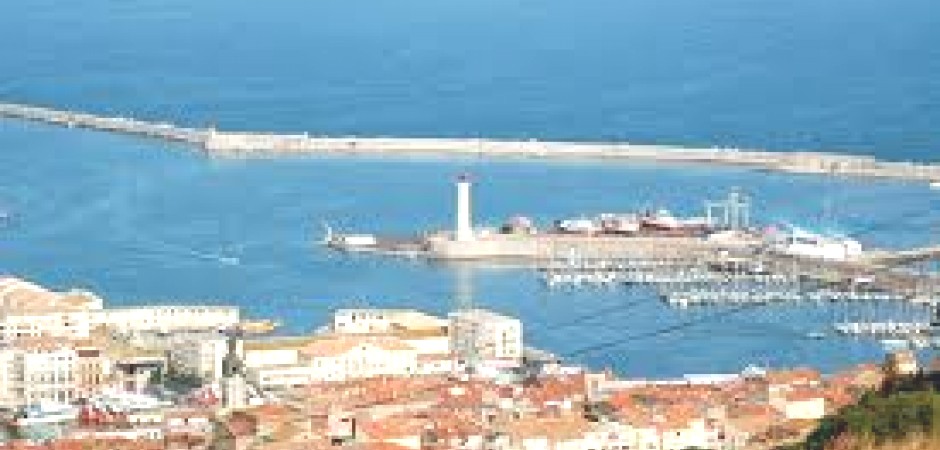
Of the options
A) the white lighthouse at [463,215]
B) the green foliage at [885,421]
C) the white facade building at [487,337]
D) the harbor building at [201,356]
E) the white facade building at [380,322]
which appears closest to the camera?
the green foliage at [885,421]

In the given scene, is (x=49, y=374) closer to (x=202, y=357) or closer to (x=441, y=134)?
(x=202, y=357)

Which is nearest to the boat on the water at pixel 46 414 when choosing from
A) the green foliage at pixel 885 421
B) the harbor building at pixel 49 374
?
the harbor building at pixel 49 374

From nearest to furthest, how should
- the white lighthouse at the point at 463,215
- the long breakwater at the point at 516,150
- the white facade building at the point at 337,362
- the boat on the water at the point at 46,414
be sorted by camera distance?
1. the boat on the water at the point at 46,414
2. the white facade building at the point at 337,362
3. the white lighthouse at the point at 463,215
4. the long breakwater at the point at 516,150

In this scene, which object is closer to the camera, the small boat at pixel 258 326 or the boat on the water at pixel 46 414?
the boat on the water at pixel 46 414

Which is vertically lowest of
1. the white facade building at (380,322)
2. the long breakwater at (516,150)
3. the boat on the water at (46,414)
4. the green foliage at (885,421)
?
the green foliage at (885,421)

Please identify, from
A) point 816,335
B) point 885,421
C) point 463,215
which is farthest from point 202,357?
point 885,421

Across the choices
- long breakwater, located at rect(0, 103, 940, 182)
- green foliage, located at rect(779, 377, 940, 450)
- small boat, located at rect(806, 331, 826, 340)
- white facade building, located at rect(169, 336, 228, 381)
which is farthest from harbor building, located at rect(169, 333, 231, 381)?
long breakwater, located at rect(0, 103, 940, 182)

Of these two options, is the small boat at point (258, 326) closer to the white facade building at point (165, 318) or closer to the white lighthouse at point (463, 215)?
the white facade building at point (165, 318)

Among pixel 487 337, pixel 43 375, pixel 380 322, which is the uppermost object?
pixel 380 322
